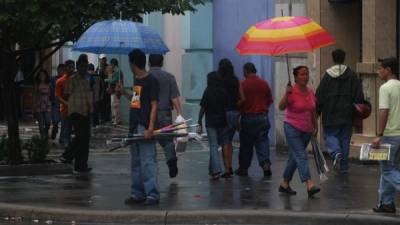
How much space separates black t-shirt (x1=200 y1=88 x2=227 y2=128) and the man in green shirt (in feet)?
12.7

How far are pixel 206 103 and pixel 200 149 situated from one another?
19.0ft

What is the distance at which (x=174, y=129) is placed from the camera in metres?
12.0

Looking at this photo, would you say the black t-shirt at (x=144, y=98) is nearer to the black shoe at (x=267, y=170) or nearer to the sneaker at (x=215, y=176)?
the sneaker at (x=215, y=176)

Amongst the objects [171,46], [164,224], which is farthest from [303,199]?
[171,46]

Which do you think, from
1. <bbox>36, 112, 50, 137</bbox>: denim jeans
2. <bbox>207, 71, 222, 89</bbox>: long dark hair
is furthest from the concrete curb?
<bbox>36, 112, 50, 137</bbox>: denim jeans

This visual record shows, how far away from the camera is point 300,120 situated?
1186 centimetres

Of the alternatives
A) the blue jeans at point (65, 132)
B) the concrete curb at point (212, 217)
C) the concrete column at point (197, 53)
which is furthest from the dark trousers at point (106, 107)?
the concrete curb at point (212, 217)

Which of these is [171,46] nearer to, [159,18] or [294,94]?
[159,18]

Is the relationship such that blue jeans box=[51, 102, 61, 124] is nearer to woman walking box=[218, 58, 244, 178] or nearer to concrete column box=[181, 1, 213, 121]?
concrete column box=[181, 1, 213, 121]

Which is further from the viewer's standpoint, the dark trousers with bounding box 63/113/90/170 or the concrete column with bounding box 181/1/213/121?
Answer: the concrete column with bounding box 181/1/213/121

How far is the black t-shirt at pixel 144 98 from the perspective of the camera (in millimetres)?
11289

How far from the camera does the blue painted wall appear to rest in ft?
66.6

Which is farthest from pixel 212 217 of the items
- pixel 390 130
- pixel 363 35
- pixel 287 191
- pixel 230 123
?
pixel 363 35

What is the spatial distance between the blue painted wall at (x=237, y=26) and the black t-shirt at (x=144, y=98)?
8.95 metres
